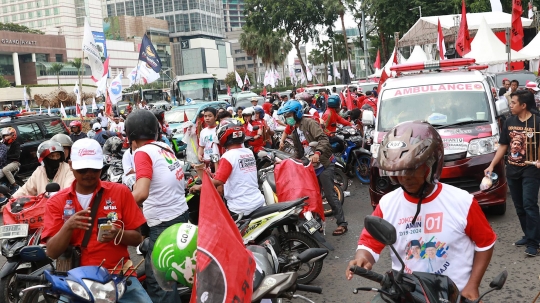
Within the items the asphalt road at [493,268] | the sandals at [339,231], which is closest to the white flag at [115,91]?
the asphalt road at [493,268]

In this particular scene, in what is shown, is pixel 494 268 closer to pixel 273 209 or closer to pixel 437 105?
pixel 273 209

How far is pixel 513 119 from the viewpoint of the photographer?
651cm

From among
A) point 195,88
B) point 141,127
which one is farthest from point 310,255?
point 195,88

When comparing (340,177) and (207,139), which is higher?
(207,139)

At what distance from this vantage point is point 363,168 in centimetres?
1159

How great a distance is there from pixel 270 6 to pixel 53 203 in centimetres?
4489

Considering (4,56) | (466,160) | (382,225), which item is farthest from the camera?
(4,56)

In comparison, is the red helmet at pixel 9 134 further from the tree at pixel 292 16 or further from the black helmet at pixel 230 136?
the tree at pixel 292 16

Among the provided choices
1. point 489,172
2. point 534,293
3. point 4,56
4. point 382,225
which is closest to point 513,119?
point 489,172

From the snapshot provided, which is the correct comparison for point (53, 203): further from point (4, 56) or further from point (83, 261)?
point (4, 56)

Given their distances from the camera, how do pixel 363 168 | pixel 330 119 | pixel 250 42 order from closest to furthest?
pixel 330 119
pixel 363 168
pixel 250 42

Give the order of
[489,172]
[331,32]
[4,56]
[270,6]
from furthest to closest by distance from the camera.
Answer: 1. [4,56]
2. [331,32]
3. [270,6]
4. [489,172]

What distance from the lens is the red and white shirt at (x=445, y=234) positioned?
2.72m

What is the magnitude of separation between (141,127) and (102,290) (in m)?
1.99
